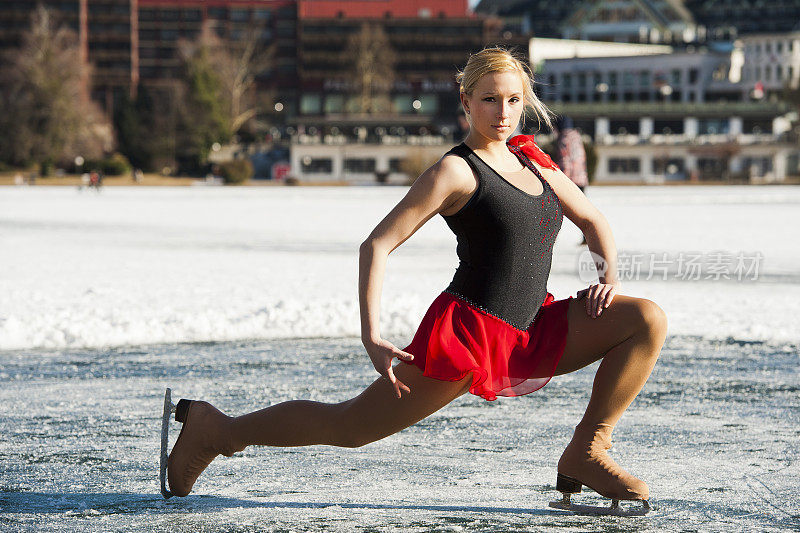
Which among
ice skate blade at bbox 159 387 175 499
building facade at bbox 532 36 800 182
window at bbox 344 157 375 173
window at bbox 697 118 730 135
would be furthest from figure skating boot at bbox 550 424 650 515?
window at bbox 697 118 730 135

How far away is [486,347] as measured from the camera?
3682mm

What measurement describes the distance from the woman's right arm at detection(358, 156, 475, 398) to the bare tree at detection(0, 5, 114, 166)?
7909 centimetres

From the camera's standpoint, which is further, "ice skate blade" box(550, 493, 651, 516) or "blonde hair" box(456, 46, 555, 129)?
"ice skate blade" box(550, 493, 651, 516)

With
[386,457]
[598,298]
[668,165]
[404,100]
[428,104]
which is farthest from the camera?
[404,100]

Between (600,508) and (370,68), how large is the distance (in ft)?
352

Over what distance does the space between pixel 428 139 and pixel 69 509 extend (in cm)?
9042

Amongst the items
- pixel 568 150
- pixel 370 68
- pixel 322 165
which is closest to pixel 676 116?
pixel 370 68

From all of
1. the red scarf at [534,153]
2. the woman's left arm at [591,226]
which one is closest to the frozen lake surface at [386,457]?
the woman's left arm at [591,226]

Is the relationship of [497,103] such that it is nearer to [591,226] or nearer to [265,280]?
[591,226]

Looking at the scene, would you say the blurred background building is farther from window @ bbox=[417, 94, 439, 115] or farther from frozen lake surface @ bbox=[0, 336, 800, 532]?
frozen lake surface @ bbox=[0, 336, 800, 532]

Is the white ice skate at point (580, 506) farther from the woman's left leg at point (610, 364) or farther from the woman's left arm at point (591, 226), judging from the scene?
the woman's left arm at point (591, 226)

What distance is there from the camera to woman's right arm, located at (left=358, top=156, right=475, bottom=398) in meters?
A: 3.49

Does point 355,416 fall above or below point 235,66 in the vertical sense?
below

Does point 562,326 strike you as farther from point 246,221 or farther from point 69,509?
point 246,221
